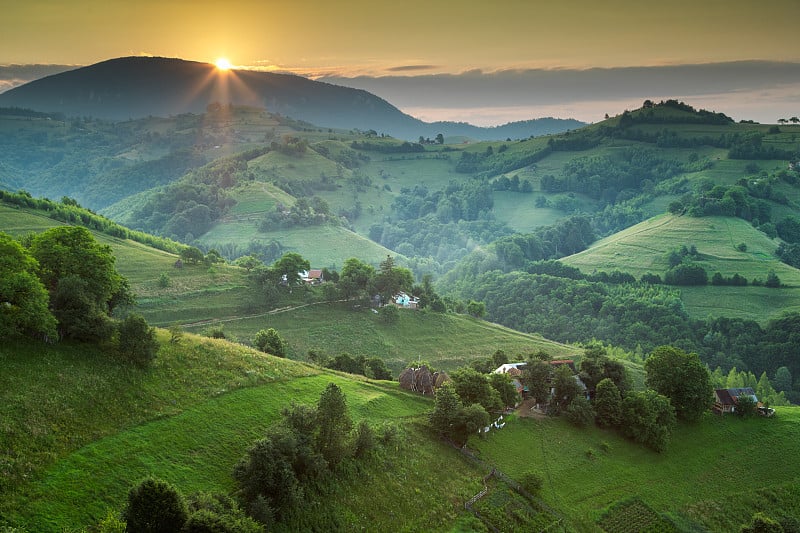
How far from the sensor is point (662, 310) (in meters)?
132

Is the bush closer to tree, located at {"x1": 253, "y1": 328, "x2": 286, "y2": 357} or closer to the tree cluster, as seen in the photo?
tree, located at {"x1": 253, "y1": 328, "x2": 286, "y2": 357}

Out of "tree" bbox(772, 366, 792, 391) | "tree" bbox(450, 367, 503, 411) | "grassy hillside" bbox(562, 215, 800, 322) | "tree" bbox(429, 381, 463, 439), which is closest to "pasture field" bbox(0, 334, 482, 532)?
"tree" bbox(429, 381, 463, 439)

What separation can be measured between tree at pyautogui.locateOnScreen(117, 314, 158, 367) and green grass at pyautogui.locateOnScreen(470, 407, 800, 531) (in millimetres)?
29867

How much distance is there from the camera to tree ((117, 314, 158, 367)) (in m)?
43.2

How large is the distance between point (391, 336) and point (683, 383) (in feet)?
148

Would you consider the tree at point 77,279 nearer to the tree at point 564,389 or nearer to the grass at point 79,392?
the grass at point 79,392

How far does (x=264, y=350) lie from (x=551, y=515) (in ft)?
117

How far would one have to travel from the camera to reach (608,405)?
64.0m

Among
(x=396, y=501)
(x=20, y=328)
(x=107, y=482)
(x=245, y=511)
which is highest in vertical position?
(x=20, y=328)

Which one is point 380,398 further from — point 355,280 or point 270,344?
point 355,280

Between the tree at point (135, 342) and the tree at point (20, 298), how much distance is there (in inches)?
180

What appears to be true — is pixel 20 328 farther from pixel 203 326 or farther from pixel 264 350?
pixel 203 326

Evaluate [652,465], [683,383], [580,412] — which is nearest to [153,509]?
[580,412]

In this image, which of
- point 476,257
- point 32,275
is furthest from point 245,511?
point 476,257
